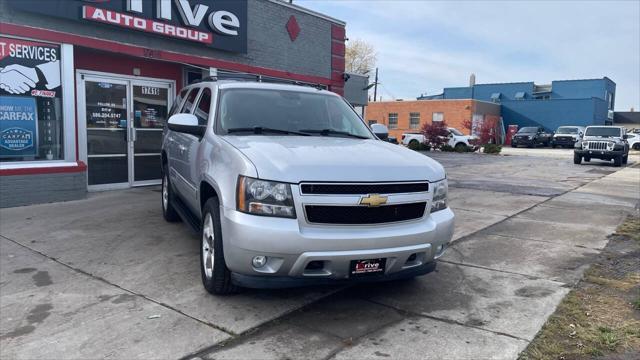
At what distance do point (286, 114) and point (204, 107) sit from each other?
95 cm

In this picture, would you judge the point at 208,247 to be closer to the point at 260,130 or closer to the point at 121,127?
the point at 260,130

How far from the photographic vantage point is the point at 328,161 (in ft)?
12.6

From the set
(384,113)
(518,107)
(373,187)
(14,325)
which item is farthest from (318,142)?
(518,107)

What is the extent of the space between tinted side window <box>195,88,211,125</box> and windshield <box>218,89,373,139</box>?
0.24 m

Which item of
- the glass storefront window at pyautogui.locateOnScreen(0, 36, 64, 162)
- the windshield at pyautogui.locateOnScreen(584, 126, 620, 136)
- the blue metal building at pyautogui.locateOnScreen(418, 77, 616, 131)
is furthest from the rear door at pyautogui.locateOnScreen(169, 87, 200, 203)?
the blue metal building at pyautogui.locateOnScreen(418, 77, 616, 131)

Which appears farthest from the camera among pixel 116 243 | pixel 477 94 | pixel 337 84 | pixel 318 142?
pixel 477 94

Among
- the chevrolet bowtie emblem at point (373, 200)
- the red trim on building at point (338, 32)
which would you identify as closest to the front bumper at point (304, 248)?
the chevrolet bowtie emblem at point (373, 200)

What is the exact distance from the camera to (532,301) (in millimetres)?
4508

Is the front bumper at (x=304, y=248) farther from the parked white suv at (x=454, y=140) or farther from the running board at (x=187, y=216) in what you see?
the parked white suv at (x=454, y=140)

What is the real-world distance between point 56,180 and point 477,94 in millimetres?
59607

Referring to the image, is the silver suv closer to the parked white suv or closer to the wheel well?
the wheel well

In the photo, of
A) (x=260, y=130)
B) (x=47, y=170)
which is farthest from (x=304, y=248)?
(x=47, y=170)

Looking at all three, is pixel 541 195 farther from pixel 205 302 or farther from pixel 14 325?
pixel 14 325

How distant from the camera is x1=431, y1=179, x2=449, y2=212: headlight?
421cm
